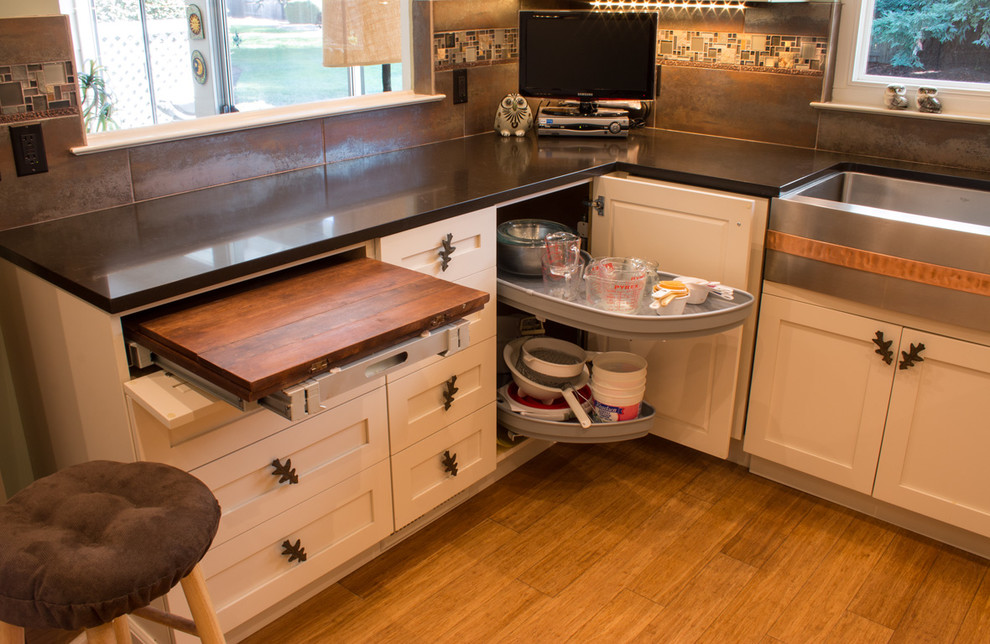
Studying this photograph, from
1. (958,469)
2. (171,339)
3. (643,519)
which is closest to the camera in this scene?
(171,339)

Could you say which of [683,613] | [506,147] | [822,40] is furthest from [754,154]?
[683,613]

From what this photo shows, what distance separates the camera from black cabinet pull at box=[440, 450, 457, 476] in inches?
90.6

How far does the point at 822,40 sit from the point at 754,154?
41 centimetres

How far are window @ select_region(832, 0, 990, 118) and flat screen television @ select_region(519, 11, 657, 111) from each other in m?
0.61

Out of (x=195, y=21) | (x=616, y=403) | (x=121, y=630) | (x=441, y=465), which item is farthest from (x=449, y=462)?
(x=195, y=21)

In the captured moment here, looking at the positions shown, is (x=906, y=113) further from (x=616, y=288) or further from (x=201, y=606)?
(x=201, y=606)

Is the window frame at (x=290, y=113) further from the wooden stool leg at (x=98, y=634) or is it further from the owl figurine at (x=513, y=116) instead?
the wooden stool leg at (x=98, y=634)

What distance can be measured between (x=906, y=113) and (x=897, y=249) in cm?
69

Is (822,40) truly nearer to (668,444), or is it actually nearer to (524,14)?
(524,14)

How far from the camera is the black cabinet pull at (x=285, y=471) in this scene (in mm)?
1829

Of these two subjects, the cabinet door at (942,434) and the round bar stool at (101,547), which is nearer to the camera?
the round bar stool at (101,547)

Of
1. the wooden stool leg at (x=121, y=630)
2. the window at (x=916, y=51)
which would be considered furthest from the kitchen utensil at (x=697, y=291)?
the wooden stool leg at (x=121, y=630)

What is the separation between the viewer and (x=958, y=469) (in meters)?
2.18

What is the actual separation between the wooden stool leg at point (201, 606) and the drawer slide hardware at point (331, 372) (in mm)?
279
